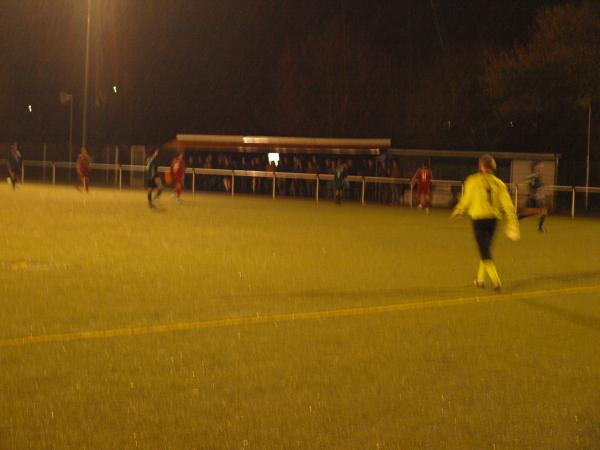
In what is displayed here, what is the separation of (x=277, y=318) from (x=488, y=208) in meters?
3.88

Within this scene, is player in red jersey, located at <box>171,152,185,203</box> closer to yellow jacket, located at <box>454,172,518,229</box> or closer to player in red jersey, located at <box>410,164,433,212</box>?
player in red jersey, located at <box>410,164,433,212</box>

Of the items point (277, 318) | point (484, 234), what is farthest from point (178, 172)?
point (277, 318)

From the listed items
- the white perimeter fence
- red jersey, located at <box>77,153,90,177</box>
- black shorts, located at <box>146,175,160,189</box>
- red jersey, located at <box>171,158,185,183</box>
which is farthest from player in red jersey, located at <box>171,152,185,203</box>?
red jersey, located at <box>77,153,90,177</box>

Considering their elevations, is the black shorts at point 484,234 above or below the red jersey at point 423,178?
below

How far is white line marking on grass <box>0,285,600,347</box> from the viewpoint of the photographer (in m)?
8.90

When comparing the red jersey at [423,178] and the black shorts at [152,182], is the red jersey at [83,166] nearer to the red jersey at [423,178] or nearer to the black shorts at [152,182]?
the black shorts at [152,182]

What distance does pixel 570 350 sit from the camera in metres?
8.87

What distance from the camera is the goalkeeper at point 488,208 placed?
12.8 meters

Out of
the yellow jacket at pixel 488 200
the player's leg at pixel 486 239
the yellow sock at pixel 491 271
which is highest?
the yellow jacket at pixel 488 200

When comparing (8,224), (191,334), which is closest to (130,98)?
(8,224)

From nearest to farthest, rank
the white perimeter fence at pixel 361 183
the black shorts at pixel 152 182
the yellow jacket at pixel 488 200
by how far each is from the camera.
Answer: the yellow jacket at pixel 488 200
the black shorts at pixel 152 182
the white perimeter fence at pixel 361 183

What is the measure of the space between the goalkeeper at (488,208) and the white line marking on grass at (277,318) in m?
0.63

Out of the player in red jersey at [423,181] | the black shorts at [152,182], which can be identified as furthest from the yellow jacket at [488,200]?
the player in red jersey at [423,181]

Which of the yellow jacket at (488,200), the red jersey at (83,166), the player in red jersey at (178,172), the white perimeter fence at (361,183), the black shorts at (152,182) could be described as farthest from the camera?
the red jersey at (83,166)
